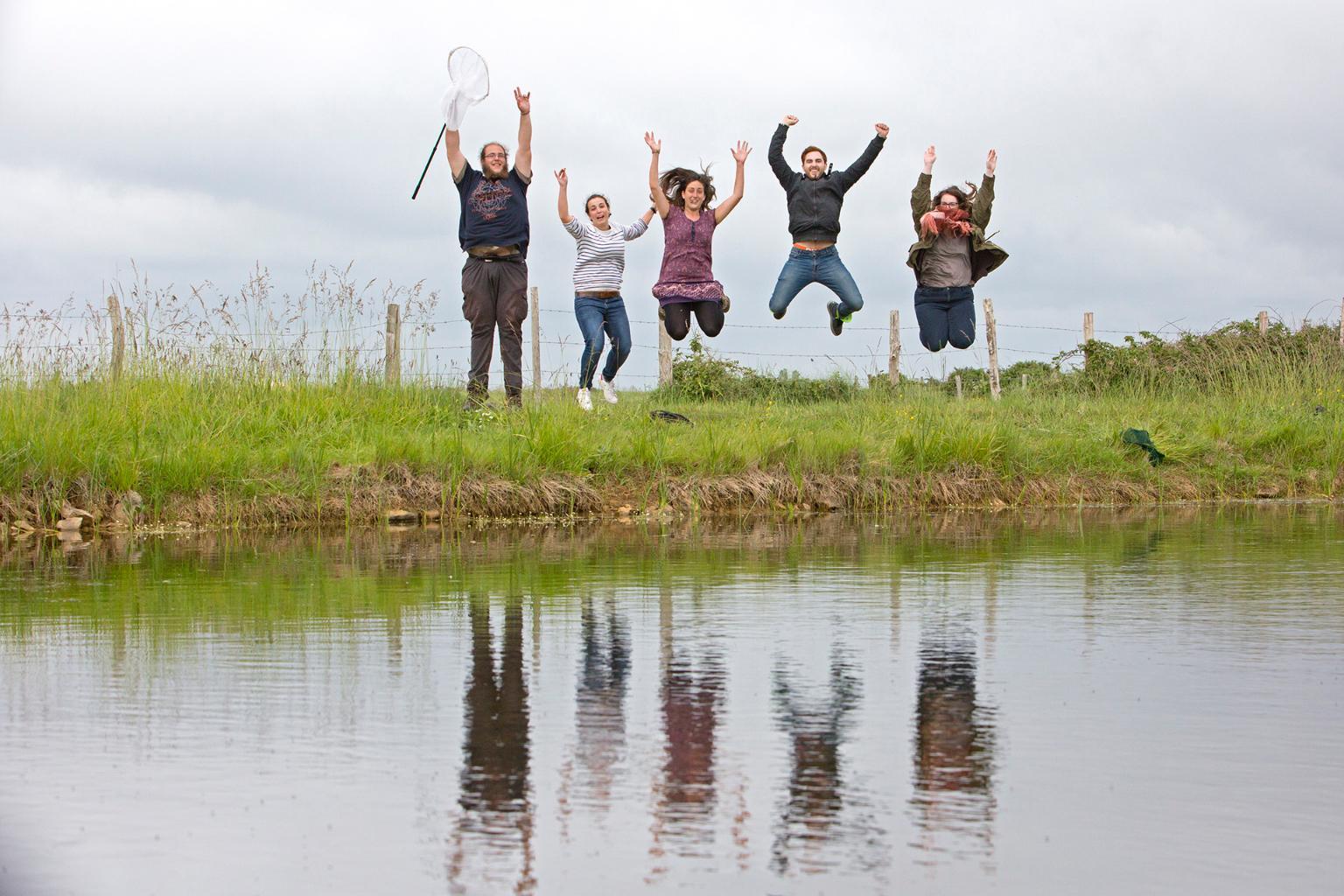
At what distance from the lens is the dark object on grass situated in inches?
611

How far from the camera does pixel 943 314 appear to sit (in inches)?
609

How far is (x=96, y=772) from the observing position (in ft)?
13.3

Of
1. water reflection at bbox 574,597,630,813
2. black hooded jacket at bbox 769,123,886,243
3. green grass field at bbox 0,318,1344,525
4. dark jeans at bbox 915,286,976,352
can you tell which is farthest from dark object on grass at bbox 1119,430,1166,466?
water reflection at bbox 574,597,630,813

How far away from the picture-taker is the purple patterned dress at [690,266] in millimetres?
15141

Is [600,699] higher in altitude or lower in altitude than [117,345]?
lower

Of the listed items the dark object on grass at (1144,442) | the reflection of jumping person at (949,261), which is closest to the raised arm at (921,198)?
the reflection of jumping person at (949,261)

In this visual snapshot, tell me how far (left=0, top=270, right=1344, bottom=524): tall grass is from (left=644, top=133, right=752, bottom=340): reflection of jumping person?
112 centimetres

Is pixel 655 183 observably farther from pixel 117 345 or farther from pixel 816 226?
pixel 117 345

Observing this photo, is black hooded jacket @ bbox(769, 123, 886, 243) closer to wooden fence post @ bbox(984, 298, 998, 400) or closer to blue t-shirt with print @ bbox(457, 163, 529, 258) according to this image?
blue t-shirt with print @ bbox(457, 163, 529, 258)

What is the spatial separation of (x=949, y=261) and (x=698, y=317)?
2630 mm

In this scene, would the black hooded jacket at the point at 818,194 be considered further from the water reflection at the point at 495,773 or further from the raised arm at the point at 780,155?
the water reflection at the point at 495,773

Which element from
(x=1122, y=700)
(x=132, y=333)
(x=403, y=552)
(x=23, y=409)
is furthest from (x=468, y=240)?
(x=1122, y=700)

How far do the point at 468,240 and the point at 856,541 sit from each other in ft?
18.7

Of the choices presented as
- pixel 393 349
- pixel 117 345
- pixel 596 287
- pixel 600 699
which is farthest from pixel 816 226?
pixel 600 699
